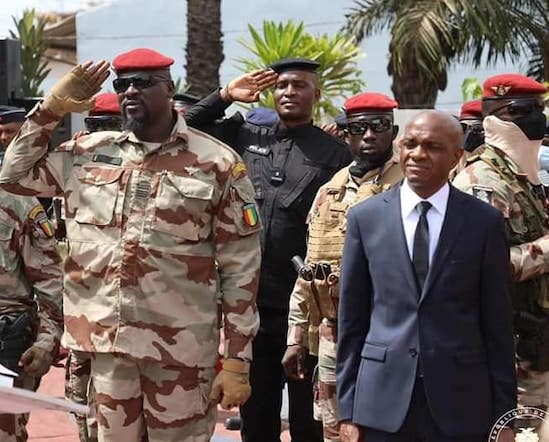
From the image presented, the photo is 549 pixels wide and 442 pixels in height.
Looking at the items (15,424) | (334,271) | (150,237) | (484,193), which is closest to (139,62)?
(150,237)

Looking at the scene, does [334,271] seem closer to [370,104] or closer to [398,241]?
[370,104]

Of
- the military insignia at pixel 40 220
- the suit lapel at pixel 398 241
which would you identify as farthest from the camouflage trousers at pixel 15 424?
the suit lapel at pixel 398 241

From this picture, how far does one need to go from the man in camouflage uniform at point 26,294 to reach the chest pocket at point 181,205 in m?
1.05

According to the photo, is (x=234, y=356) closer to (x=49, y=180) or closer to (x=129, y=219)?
(x=129, y=219)

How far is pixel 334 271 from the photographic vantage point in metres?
5.54

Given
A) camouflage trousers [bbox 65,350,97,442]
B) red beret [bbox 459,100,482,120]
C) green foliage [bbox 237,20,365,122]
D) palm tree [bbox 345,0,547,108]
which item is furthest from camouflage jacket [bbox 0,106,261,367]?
palm tree [bbox 345,0,547,108]

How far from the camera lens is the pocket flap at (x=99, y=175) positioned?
16.3 ft

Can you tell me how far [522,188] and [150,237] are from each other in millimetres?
1703

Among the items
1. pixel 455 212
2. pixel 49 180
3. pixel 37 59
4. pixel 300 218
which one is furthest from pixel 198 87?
pixel 455 212

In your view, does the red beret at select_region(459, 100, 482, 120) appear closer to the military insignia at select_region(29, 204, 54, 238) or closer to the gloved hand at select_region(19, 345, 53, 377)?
the military insignia at select_region(29, 204, 54, 238)

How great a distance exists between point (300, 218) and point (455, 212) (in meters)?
2.06

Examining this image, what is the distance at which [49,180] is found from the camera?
505 cm

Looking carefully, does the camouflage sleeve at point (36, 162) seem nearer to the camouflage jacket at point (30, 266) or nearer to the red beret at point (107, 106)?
the camouflage jacket at point (30, 266)

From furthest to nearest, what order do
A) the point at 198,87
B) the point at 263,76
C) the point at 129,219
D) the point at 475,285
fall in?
the point at 198,87
the point at 263,76
the point at 129,219
the point at 475,285
